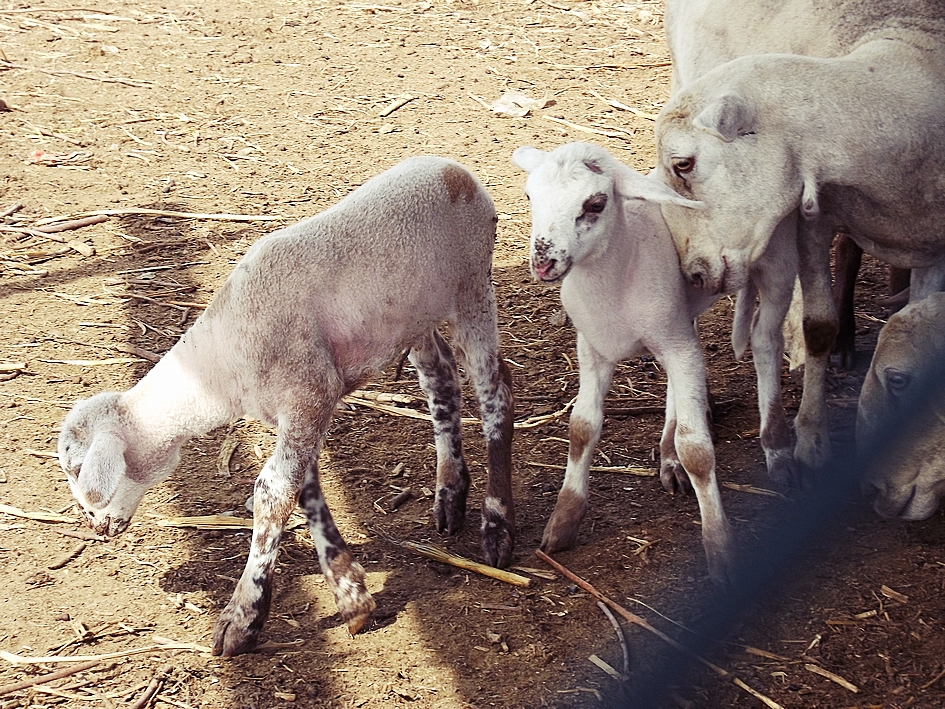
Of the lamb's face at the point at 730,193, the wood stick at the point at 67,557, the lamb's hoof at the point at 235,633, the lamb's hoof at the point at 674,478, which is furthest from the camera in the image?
the lamb's hoof at the point at 674,478

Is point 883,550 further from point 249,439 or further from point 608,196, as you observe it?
point 249,439

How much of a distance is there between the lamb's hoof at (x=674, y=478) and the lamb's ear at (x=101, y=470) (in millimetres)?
1962

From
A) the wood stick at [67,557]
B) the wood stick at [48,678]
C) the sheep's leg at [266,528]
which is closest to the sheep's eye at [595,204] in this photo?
the sheep's leg at [266,528]

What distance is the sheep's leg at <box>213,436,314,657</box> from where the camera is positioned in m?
3.60

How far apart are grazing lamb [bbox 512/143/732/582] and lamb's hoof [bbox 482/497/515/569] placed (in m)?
0.35

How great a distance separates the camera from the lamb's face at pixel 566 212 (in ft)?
11.0

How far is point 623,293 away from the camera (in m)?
3.71

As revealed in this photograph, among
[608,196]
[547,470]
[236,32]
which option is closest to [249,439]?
[547,470]

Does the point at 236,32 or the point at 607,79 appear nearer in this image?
the point at 607,79

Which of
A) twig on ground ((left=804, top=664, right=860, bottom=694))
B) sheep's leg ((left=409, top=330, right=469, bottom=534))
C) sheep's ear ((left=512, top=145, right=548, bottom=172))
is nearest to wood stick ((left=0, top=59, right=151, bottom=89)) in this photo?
sheep's leg ((left=409, top=330, right=469, bottom=534))

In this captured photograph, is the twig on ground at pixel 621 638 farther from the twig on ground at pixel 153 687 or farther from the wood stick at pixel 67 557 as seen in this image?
the wood stick at pixel 67 557

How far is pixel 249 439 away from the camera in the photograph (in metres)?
4.90

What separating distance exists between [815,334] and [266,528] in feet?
6.99

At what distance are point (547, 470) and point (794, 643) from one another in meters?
1.39
